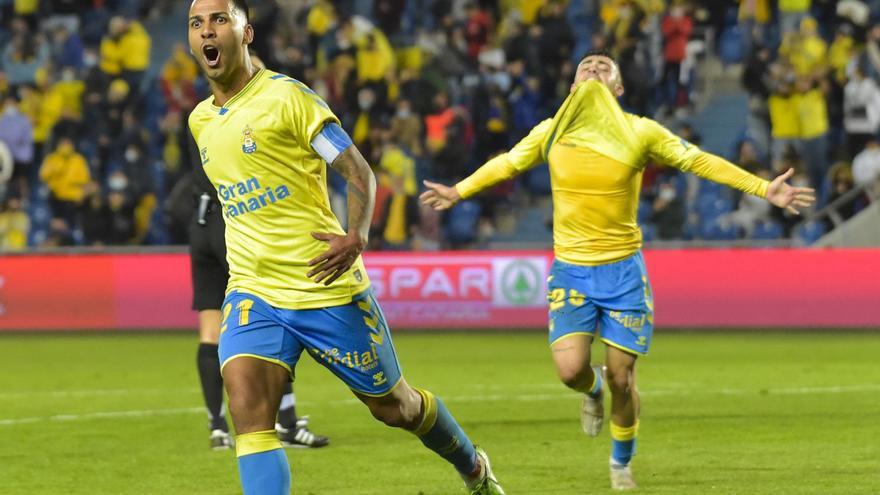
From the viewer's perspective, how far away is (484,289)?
21.7 metres

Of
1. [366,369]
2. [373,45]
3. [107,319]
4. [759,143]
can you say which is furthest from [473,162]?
[366,369]

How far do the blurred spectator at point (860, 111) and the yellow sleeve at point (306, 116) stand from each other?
700 inches

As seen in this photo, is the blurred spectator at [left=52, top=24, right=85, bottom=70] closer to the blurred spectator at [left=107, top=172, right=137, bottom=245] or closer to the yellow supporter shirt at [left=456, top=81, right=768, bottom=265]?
the blurred spectator at [left=107, top=172, right=137, bottom=245]

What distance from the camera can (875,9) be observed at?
26.5 m

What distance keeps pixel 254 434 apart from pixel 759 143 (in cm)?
1882

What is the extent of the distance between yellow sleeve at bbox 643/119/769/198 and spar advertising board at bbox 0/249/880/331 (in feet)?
37.9

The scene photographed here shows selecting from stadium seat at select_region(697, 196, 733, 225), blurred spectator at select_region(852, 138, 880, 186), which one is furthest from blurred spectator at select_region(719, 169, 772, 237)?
blurred spectator at select_region(852, 138, 880, 186)

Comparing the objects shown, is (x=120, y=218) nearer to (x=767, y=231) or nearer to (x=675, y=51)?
(x=675, y=51)

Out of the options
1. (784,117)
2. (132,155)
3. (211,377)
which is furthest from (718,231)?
(211,377)

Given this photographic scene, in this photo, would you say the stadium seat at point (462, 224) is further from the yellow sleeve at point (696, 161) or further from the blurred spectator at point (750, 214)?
the yellow sleeve at point (696, 161)

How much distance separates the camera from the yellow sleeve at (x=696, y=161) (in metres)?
9.05

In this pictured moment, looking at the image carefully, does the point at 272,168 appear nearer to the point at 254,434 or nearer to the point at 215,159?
the point at 215,159

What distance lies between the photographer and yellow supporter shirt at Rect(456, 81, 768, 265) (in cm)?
988

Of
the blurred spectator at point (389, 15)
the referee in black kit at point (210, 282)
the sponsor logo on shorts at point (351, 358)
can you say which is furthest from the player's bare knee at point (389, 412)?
the blurred spectator at point (389, 15)
